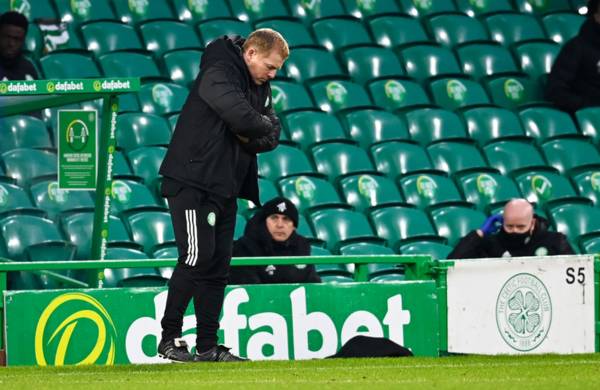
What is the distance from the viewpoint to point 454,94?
13250 millimetres

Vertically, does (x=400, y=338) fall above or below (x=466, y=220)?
below

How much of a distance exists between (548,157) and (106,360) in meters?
6.03

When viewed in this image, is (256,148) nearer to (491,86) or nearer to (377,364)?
(377,364)

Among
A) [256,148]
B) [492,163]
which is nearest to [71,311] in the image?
[256,148]

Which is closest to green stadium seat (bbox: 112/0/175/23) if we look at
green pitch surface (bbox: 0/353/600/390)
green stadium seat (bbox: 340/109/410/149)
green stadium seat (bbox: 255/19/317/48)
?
green stadium seat (bbox: 255/19/317/48)

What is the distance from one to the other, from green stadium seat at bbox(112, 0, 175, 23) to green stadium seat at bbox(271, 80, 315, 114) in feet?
4.43

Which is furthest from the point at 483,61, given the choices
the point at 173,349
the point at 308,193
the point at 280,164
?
the point at 173,349

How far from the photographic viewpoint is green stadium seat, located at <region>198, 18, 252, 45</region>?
1275cm

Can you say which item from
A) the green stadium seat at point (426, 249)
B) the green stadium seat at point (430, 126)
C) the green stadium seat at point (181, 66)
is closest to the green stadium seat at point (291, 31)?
the green stadium seat at point (181, 66)

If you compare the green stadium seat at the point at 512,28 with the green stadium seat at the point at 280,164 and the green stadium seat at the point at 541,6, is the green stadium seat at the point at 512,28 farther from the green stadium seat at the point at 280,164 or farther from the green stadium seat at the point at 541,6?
the green stadium seat at the point at 280,164

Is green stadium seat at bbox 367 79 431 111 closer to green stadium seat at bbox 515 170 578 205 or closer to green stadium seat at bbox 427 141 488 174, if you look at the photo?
green stadium seat at bbox 427 141 488 174

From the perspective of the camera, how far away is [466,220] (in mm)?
11742

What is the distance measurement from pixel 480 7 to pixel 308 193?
404cm

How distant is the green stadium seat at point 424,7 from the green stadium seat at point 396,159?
226cm
